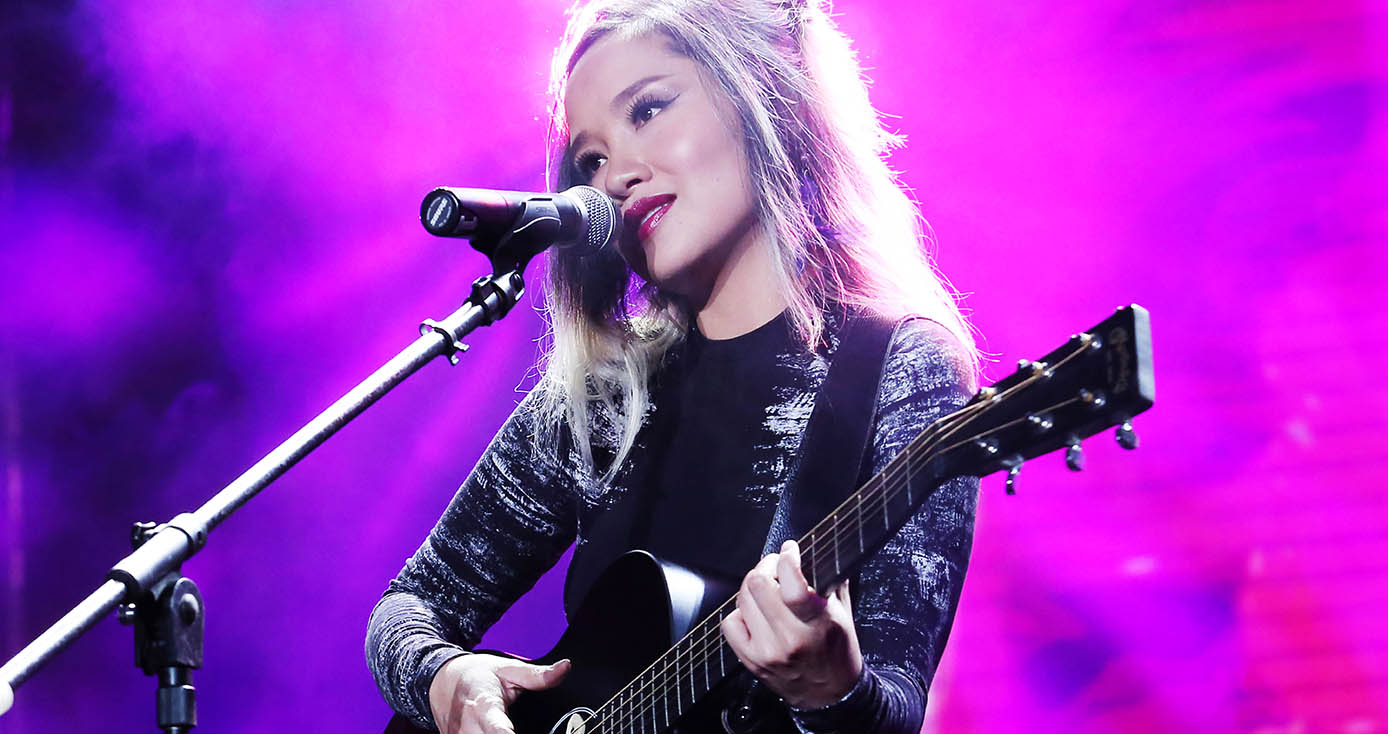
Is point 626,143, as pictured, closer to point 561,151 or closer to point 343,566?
point 561,151

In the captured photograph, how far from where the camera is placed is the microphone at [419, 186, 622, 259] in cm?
160

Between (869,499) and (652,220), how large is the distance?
0.86 metres

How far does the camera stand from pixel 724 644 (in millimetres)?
1638

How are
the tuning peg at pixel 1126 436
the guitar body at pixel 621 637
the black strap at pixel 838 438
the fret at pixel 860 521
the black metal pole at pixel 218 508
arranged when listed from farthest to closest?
the black strap at pixel 838 438
the guitar body at pixel 621 637
the fret at pixel 860 521
the black metal pole at pixel 218 508
the tuning peg at pixel 1126 436

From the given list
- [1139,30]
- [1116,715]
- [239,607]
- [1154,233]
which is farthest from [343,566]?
[1139,30]

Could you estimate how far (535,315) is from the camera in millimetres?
2771

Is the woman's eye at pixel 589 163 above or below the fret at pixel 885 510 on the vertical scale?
above

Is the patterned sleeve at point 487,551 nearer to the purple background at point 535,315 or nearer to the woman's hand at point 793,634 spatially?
the purple background at point 535,315

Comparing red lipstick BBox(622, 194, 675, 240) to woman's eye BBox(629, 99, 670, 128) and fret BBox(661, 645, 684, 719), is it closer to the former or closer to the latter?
woman's eye BBox(629, 99, 670, 128)

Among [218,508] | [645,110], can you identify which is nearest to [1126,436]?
[218,508]

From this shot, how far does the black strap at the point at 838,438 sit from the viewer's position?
188 centimetres

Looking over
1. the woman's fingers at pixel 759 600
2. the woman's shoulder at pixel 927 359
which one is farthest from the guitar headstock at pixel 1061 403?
the woman's shoulder at pixel 927 359

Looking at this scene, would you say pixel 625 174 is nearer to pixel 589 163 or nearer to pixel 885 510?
pixel 589 163

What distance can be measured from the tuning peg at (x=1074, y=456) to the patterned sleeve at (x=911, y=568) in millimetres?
434
